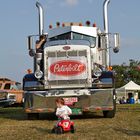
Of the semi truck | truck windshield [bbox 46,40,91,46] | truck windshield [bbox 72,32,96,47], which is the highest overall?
truck windshield [bbox 72,32,96,47]

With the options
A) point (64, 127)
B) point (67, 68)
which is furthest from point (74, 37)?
point (64, 127)

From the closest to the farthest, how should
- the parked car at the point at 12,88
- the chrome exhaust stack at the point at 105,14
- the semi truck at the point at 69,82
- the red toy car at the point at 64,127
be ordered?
the red toy car at the point at 64,127 → the semi truck at the point at 69,82 → the chrome exhaust stack at the point at 105,14 → the parked car at the point at 12,88

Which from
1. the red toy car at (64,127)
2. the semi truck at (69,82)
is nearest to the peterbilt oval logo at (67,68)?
the semi truck at (69,82)

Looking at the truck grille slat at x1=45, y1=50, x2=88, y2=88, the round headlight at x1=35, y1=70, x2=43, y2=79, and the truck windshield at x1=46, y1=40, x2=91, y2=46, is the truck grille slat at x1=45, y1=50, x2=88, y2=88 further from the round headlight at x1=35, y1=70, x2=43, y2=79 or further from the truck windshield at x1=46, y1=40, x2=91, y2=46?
the truck windshield at x1=46, y1=40, x2=91, y2=46

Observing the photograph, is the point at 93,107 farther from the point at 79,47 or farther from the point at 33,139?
the point at 33,139

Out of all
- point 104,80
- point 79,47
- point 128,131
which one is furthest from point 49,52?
point 128,131

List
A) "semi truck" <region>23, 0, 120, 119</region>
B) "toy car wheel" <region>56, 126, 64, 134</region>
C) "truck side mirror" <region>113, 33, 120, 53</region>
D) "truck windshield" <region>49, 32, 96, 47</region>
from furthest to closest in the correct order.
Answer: "truck windshield" <region>49, 32, 96, 47</region> → "truck side mirror" <region>113, 33, 120, 53</region> → "semi truck" <region>23, 0, 120, 119</region> → "toy car wheel" <region>56, 126, 64, 134</region>

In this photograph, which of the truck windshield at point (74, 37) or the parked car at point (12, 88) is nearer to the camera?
the truck windshield at point (74, 37)

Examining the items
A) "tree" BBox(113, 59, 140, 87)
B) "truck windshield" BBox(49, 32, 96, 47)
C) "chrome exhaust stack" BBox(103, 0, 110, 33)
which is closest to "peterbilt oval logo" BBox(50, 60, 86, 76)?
"truck windshield" BBox(49, 32, 96, 47)

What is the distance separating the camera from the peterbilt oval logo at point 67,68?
14.8 m

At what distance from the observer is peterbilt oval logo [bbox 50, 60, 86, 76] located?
581 inches

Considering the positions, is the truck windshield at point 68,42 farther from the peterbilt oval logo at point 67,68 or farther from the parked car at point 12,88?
the parked car at point 12,88

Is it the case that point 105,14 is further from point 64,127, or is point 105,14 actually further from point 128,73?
point 128,73

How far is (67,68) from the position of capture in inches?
581
